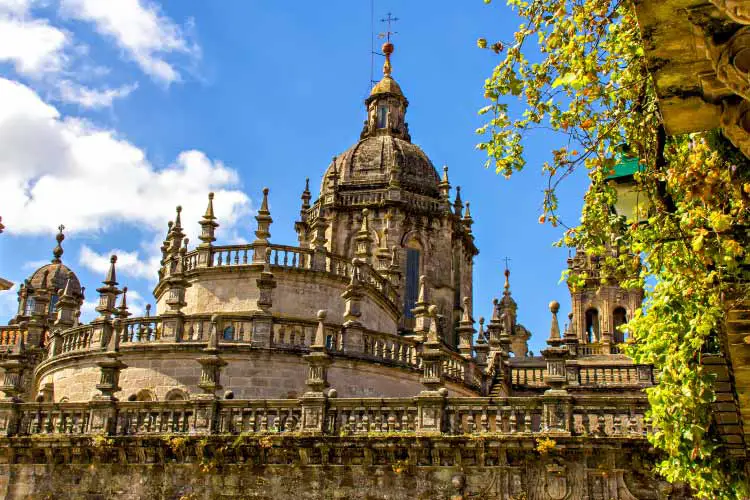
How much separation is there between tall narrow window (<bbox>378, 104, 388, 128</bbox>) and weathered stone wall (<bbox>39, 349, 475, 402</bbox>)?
22107 mm

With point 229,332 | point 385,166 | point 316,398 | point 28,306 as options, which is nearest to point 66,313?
point 229,332

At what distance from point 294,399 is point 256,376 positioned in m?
2.61

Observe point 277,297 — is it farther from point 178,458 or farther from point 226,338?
point 178,458

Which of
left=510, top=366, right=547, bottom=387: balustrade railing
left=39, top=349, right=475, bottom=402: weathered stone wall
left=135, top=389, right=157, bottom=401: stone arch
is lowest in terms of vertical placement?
left=135, top=389, right=157, bottom=401: stone arch

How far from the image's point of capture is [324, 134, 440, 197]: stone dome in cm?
4062

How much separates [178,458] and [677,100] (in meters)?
15.7

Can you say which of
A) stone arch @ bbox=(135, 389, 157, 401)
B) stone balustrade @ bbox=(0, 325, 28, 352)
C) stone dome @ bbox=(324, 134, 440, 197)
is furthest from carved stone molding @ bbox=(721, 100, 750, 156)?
stone dome @ bbox=(324, 134, 440, 197)

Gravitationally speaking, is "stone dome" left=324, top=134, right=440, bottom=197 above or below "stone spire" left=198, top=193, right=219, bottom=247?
above

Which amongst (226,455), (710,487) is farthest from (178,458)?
(710,487)

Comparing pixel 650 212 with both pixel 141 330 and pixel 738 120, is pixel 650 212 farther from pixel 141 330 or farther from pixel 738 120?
pixel 141 330

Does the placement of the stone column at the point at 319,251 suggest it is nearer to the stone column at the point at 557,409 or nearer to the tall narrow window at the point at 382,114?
the stone column at the point at 557,409

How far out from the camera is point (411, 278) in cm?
3928

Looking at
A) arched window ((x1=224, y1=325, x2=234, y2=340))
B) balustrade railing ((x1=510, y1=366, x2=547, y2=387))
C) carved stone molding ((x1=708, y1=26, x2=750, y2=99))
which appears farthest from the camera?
balustrade railing ((x1=510, y1=366, x2=547, y2=387))

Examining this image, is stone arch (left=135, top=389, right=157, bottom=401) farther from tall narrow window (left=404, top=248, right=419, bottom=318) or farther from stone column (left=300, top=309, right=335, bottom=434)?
tall narrow window (left=404, top=248, right=419, bottom=318)
